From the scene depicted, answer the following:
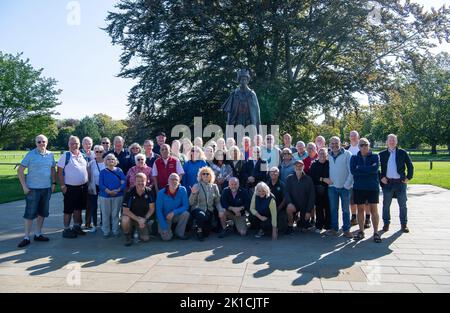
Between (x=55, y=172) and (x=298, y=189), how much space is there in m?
4.71

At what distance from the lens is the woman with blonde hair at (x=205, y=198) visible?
722cm

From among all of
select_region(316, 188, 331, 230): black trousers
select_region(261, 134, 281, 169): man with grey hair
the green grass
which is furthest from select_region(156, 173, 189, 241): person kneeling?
the green grass

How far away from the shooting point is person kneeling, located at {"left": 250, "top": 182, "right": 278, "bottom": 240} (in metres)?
7.08

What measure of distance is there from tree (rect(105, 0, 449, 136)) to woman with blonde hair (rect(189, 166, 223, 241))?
37.1ft

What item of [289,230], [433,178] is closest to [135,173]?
[289,230]

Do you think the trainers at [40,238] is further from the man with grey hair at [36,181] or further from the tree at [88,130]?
the tree at [88,130]

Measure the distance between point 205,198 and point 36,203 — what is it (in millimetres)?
3083

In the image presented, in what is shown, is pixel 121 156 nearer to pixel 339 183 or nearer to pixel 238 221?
pixel 238 221

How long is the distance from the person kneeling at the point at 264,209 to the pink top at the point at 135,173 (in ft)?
7.03

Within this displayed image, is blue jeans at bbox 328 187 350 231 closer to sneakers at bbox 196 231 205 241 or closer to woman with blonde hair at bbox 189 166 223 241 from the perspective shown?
woman with blonde hair at bbox 189 166 223 241

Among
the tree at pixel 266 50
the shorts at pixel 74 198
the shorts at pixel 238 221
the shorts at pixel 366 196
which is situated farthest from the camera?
the tree at pixel 266 50

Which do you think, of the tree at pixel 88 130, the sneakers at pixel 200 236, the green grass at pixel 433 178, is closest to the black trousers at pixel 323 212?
the sneakers at pixel 200 236

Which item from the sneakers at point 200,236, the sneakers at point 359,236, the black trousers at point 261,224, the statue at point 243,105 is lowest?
the sneakers at point 359,236
